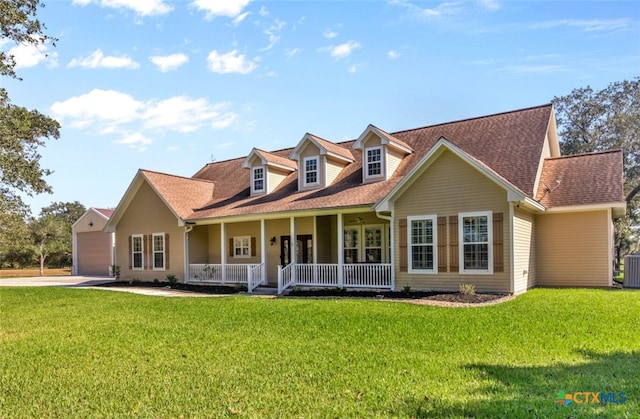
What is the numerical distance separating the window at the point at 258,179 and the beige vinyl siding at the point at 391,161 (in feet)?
19.7

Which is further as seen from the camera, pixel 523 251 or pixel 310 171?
pixel 310 171

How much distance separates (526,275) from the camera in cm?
1423

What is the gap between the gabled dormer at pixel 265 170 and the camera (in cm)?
2025

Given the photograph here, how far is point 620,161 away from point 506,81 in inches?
212

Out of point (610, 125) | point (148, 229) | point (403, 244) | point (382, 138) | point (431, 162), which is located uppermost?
point (610, 125)

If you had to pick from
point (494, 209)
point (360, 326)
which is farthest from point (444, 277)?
point (360, 326)

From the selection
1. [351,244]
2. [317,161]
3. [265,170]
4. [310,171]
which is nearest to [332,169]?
[317,161]

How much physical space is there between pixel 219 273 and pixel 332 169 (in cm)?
645

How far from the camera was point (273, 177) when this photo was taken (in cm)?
2058

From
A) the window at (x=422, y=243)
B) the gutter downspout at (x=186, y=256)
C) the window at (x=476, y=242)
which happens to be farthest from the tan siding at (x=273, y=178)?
the window at (x=476, y=242)

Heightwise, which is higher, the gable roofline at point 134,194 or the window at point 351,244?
the gable roofline at point 134,194

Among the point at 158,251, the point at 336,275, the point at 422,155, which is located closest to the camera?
the point at 336,275

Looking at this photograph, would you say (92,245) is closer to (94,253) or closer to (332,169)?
(94,253)

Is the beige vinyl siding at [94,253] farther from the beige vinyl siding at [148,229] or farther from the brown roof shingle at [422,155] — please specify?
the brown roof shingle at [422,155]
